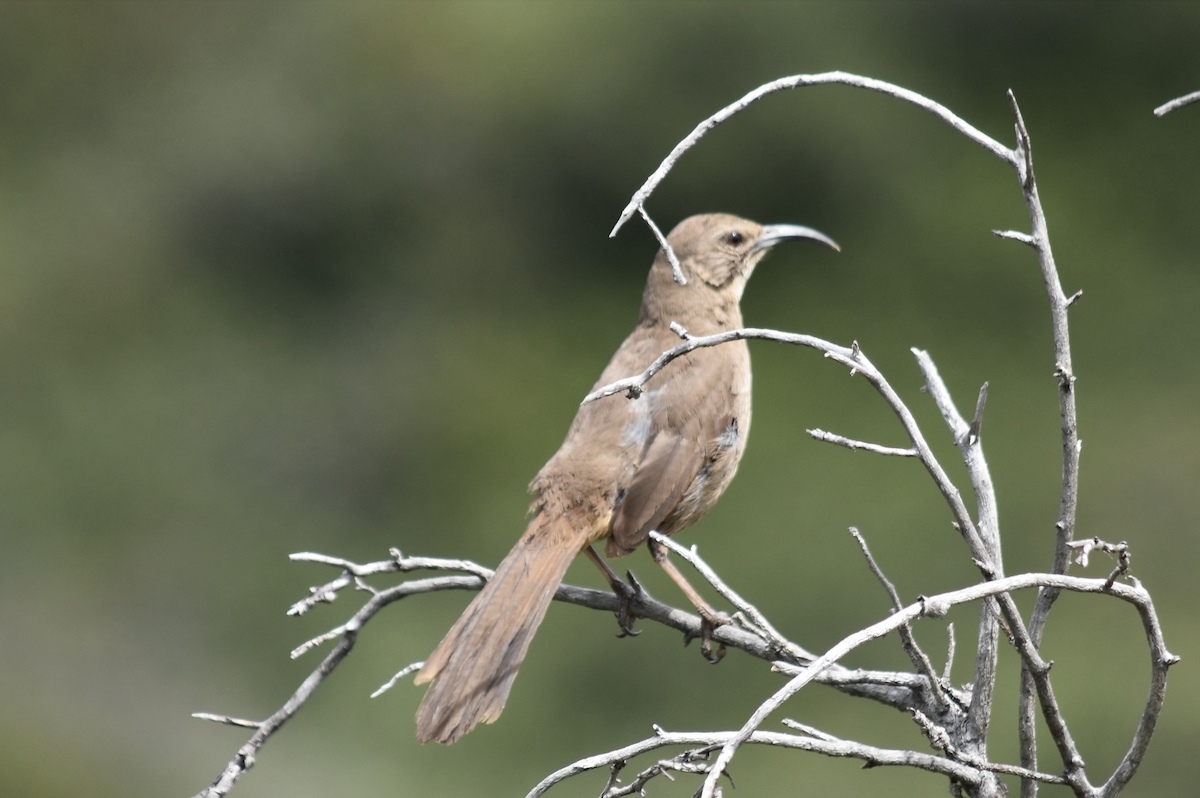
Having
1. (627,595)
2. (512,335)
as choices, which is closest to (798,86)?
(627,595)

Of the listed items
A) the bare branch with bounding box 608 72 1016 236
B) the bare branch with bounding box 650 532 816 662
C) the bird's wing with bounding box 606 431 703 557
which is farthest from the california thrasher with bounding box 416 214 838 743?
the bare branch with bounding box 608 72 1016 236

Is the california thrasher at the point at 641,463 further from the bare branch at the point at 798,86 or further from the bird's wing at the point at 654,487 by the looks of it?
the bare branch at the point at 798,86

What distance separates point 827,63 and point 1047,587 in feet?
20.0

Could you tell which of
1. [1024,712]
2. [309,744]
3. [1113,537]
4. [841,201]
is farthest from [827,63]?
[1024,712]

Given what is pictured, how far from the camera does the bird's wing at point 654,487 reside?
3357 millimetres

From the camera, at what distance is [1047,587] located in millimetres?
1873

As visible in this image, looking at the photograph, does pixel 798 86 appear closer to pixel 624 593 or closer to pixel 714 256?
pixel 624 593

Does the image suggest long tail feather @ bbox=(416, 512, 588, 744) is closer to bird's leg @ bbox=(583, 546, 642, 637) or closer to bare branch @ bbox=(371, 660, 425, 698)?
bare branch @ bbox=(371, 660, 425, 698)

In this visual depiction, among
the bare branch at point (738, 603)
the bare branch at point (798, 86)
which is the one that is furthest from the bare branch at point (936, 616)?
the bare branch at point (798, 86)

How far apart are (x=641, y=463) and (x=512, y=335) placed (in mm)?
5053

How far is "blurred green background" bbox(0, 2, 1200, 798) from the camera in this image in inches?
259

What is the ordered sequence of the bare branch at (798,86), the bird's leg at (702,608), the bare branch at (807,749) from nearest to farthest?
the bare branch at (807,749), the bare branch at (798,86), the bird's leg at (702,608)

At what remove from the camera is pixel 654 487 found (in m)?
3.43

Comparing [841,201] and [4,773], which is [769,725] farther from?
[4,773]
